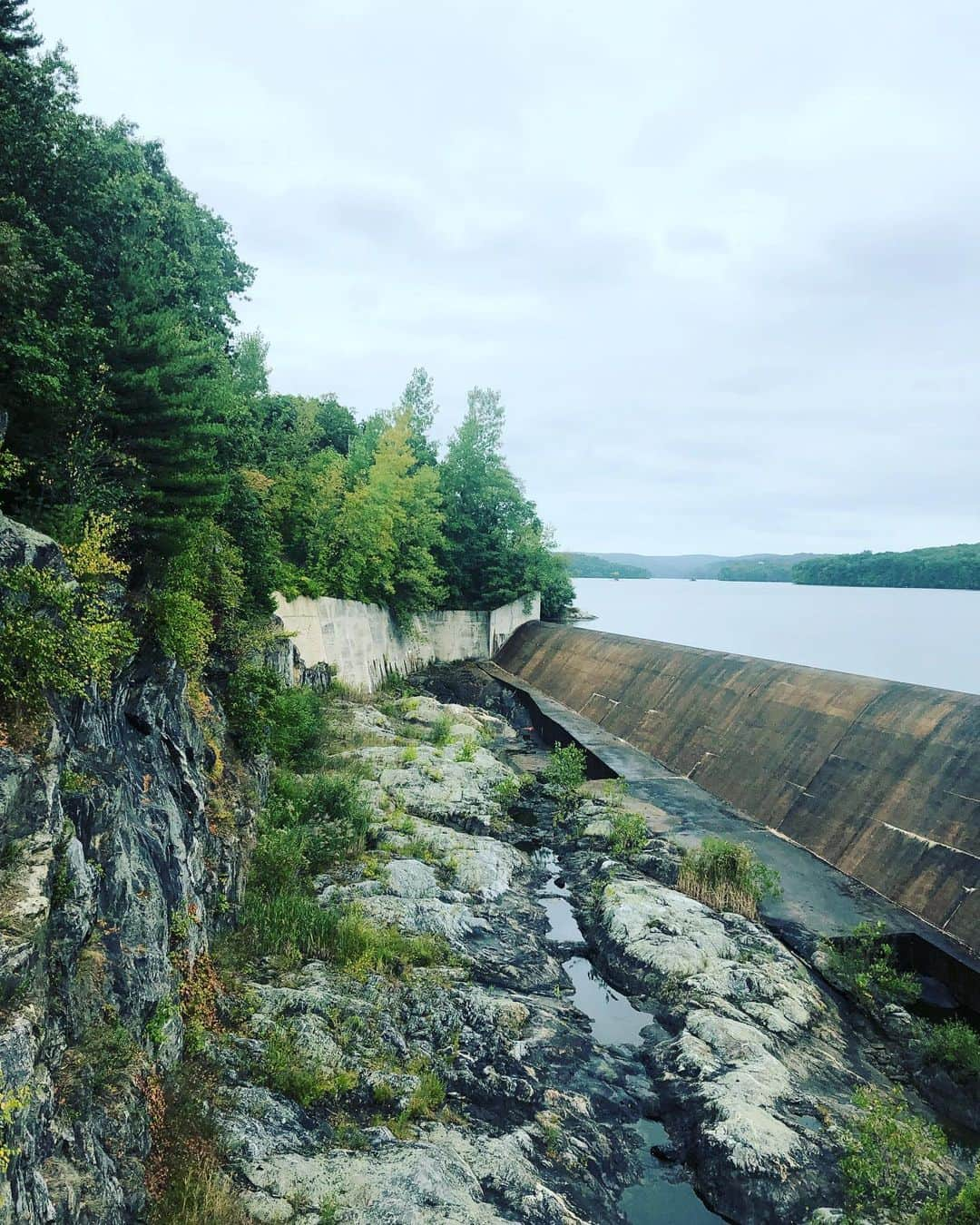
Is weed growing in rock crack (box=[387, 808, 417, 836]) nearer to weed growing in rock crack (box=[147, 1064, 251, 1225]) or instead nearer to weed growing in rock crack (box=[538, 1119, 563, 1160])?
weed growing in rock crack (box=[538, 1119, 563, 1160])

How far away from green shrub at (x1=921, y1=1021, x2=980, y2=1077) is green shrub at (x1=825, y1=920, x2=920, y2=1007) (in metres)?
1.26

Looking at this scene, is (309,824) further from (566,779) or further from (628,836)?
(566,779)

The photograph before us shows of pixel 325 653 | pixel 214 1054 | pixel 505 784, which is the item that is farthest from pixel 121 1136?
pixel 325 653

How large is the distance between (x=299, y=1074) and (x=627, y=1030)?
6.76 m

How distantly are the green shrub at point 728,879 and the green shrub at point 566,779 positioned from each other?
7.25m

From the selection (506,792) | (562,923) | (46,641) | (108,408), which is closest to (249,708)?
(108,408)

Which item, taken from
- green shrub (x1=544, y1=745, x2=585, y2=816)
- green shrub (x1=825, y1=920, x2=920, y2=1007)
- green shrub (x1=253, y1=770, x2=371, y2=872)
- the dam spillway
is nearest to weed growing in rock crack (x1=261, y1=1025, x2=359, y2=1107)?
green shrub (x1=253, y1=770, x2=371, y2=872)

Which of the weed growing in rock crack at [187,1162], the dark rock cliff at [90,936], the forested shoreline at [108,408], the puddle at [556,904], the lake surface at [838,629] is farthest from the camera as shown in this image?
the lake surface at [838,629]

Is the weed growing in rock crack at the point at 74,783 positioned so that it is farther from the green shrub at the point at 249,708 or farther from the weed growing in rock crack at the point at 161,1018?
the green shrub at the point at 249,708

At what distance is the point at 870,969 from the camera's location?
50.3ft

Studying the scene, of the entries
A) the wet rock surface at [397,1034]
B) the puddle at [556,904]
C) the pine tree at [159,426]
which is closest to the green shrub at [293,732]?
the wet rock surface at [397,1034]

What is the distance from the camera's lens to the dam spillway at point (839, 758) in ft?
57.6

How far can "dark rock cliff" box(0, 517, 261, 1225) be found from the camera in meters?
6.75

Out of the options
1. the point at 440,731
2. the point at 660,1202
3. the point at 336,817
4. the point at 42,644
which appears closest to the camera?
the point at 42,644
